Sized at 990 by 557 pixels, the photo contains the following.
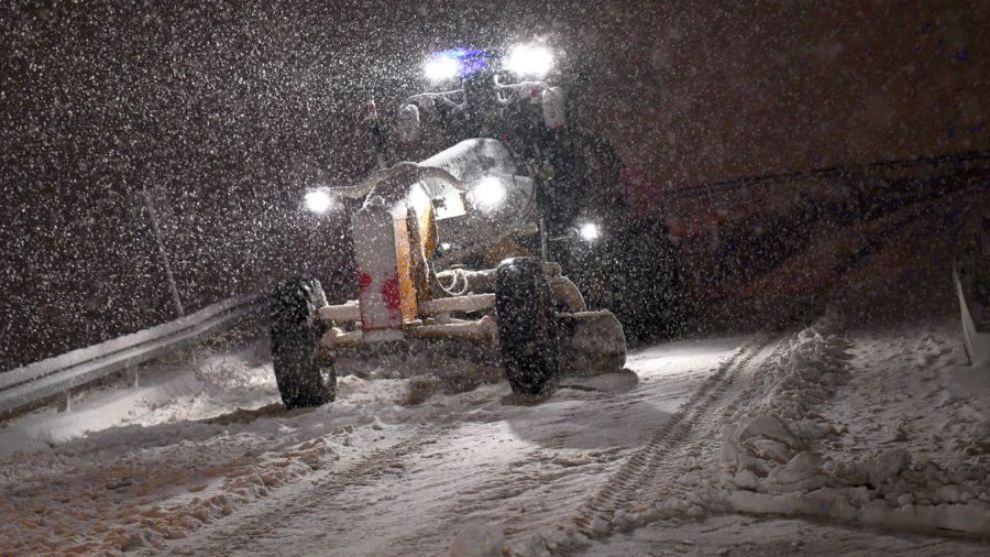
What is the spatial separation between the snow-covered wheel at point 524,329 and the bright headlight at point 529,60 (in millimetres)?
3473

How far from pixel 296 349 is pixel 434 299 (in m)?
1.23

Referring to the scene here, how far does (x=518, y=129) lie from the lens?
895 cm

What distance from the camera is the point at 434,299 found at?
656 cm

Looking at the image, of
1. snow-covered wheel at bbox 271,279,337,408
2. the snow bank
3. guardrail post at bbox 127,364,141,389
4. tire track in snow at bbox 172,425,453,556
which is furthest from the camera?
guardrail post at bbox 127,364,141,389

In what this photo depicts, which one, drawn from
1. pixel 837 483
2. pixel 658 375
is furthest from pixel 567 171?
pixel 837 483

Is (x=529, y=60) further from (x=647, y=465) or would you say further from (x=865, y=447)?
(x=865, y=447)

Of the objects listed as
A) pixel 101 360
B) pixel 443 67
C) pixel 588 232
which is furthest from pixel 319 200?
pixel 588 232

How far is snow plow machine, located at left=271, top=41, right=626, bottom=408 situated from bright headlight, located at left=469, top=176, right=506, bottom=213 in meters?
0.01

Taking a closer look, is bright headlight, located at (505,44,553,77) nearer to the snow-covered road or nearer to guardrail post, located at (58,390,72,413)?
the snow-covered road

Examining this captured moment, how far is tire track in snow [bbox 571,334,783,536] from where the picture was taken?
135 inches

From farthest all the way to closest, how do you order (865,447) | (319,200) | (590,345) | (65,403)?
1. (590,345)
2. (319,200)
3. (65,403)
4. (865,447)

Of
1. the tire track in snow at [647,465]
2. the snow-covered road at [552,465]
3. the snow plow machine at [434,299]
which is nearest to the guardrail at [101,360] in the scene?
the snow-covered road at [552,465]

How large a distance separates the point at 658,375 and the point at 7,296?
8016 millimetres

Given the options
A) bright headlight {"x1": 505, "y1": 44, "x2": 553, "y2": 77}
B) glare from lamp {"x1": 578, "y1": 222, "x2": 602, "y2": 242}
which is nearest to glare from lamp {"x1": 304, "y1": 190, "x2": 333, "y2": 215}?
bright headlight {"x1": 505, "y1": 44, "x2": 553, "y2": 77}
